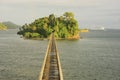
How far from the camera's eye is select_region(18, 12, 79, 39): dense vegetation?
167 m

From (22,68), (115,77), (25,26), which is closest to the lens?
(115,77)

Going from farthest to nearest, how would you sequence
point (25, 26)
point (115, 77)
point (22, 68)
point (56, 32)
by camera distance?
point (25, 26) → point (56, 32) → point (22, 68) → point (115, 77)

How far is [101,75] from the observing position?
50.0 meters

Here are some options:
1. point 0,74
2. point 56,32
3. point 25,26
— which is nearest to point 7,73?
point 0,74

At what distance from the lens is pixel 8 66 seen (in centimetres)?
5788

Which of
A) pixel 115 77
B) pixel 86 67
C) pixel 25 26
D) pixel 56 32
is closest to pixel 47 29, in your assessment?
pixel 56 32

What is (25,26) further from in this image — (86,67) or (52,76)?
(52,76)

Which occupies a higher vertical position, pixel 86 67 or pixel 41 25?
pixel 41 25

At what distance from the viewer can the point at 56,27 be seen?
16850 centimetres

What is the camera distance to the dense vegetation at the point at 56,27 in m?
167

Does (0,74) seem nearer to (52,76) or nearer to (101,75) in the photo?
(52,76)

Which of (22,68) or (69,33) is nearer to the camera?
(22,68)

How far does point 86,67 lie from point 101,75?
8.86 meters

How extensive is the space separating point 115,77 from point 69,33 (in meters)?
121
